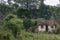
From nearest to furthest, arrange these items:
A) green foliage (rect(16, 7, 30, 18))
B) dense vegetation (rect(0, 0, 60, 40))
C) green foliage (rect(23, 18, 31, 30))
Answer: dense vegetation (rect(0, 0, 60, 40)), green foliage (rect(23, 18, 31, 30)), green foliage (rect(16, 7, 30, 18))

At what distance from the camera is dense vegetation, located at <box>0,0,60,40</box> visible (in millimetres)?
11590

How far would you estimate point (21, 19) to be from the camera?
60.4 ft

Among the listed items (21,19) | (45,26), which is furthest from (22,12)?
(45,26)

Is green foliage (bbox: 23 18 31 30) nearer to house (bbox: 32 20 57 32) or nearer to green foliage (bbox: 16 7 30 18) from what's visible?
house (bbox: 32 20 57 32)

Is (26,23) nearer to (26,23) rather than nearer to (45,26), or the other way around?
(26,23)

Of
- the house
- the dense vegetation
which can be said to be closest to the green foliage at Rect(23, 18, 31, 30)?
the dense vegetation

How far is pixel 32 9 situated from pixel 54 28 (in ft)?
28.8

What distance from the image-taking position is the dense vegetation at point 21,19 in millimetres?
11590

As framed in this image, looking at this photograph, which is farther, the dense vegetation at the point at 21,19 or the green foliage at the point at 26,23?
the green foliage at the point at 26,23

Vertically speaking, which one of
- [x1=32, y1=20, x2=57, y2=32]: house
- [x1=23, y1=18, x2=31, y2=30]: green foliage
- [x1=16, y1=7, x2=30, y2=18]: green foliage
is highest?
[x1=16, y1=7, x2=30, y2=18]: green foliage

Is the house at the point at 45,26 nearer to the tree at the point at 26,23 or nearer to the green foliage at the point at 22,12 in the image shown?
the tree at the point at 26,23

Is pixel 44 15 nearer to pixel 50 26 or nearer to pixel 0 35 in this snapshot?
pixel 50 26

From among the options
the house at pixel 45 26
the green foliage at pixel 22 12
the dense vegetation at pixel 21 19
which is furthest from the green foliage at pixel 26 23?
the green foliage at pixel 22 12

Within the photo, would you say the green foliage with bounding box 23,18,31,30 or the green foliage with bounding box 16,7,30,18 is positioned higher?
the green foliage with bounding box 16,7,30,18
